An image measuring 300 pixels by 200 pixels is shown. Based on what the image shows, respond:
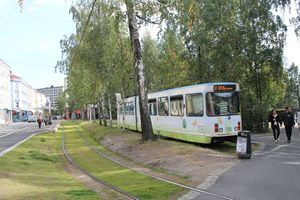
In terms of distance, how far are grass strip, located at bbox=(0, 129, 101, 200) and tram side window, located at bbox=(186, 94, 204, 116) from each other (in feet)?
21.6

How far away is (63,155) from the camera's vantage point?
Result: 2192cm

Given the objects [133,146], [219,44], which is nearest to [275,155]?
[133,146]

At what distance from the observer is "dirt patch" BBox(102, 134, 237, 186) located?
13.6 meters

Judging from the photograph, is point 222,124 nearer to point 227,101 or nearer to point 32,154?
point 227,101

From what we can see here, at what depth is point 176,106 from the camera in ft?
74.9

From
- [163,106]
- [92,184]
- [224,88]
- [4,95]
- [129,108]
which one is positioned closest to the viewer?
[92,184]

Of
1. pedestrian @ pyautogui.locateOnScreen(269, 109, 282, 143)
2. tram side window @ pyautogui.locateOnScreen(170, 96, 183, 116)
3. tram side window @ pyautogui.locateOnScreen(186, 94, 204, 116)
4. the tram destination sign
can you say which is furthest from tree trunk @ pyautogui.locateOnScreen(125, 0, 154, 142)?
pedestrian @ pyautogui.locateOnScreen(269, 109, 282, 143)

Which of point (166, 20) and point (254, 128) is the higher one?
point (166, 20)

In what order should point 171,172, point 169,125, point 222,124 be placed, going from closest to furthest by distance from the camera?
1. point 171,172
2. point 222,124
3. point 169,125

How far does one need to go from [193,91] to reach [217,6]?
11805 mm

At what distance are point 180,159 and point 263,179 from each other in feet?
16.2

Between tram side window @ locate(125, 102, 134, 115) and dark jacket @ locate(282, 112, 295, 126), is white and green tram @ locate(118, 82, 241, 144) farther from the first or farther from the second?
tram side window @ locate(125, 102, 134, 115)

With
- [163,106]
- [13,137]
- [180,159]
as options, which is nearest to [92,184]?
[180,159]

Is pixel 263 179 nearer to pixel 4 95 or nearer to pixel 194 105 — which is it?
pixel 194 105
